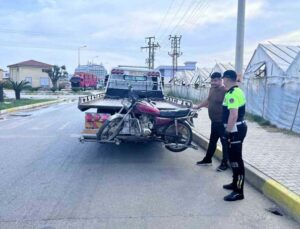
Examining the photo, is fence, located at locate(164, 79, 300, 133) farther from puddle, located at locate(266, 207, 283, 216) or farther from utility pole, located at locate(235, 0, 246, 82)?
puddle, located at locate(266, 207, 283, 216)

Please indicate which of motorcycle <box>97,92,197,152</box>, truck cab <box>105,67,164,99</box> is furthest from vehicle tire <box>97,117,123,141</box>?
truck cab <box>105,67,164,99</box>

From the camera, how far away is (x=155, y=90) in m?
12.1

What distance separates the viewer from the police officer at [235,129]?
496cm

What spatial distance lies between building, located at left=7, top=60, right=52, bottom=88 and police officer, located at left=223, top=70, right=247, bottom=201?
70.7 metres

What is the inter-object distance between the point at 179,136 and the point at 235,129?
1991 millimetres

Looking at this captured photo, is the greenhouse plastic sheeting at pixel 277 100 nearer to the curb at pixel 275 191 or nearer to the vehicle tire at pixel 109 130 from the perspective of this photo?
the curb at pixel 275 191

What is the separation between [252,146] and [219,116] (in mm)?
2321

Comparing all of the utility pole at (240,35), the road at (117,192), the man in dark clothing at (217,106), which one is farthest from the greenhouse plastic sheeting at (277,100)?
the man in dark clothing at (217,106)

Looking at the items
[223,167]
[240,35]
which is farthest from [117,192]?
[240,35]

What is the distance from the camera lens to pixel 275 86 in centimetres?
1355

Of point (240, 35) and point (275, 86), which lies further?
point (275, 86)

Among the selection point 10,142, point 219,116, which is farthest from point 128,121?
point 10,142

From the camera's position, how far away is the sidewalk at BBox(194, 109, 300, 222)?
5.55 m

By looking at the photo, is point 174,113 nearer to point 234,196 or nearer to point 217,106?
point 217,106
